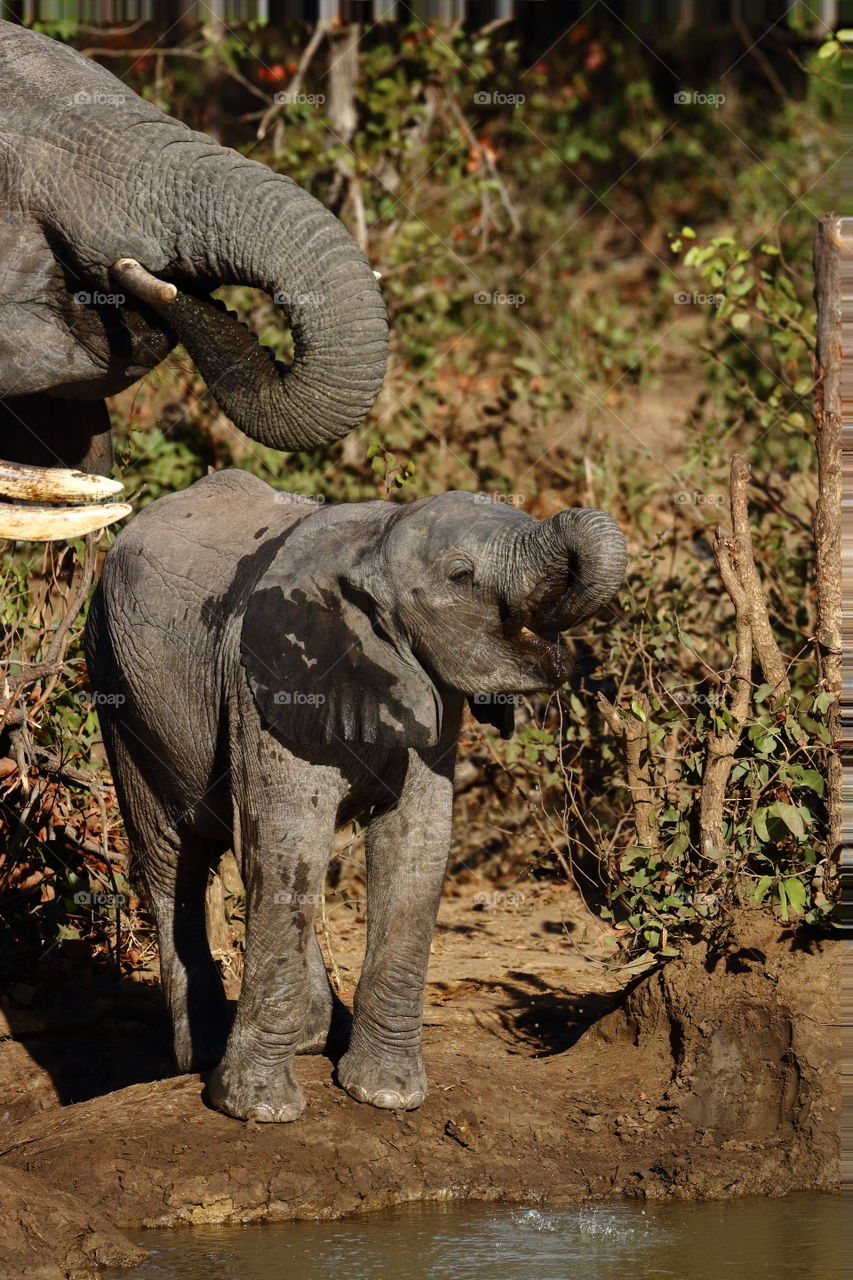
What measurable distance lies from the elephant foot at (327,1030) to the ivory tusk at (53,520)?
1.76 meters

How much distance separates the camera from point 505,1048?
6.93 meters

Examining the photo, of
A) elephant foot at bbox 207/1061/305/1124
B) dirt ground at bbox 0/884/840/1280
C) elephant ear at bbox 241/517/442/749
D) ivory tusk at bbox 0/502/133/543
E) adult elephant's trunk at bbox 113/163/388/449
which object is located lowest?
dirt ground at bbox 0/884/840/1280

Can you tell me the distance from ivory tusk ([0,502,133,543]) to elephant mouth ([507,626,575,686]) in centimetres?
105

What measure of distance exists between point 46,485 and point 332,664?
2.91 ft

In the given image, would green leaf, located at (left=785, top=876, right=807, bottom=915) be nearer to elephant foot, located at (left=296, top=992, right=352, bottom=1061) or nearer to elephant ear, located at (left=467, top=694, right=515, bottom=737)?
elephant ear, located at (left=467, top=694, right=515, bottom=737)

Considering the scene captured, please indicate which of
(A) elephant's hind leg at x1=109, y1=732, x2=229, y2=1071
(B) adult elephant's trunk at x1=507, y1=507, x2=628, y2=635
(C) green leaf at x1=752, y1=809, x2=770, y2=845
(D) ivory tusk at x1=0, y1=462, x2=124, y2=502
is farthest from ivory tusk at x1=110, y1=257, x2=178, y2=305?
(C) green leaf at x1=752, y1=809, x2=770, y2=845

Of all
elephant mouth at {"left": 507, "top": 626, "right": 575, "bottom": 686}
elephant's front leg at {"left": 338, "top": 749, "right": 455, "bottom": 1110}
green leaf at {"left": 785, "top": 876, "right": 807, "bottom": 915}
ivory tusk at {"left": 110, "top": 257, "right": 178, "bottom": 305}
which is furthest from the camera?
green leaf at {"left": 785, "top": 876, "right": 807, "bottom": 915}

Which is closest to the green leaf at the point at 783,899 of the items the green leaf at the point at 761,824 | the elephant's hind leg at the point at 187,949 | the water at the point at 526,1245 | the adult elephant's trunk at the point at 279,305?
the green leaf at the point at 761,824

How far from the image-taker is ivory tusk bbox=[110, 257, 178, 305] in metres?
5.27

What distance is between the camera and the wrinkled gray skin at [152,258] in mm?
5164

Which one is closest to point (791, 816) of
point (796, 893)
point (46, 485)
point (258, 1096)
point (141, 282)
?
point (796, 893)

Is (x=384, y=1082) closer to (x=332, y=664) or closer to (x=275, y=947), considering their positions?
(x=275, y=947)

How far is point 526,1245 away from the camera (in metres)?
5.50

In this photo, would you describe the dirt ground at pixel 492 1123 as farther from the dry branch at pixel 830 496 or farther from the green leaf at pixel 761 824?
the dry branch at pixel 830 496
